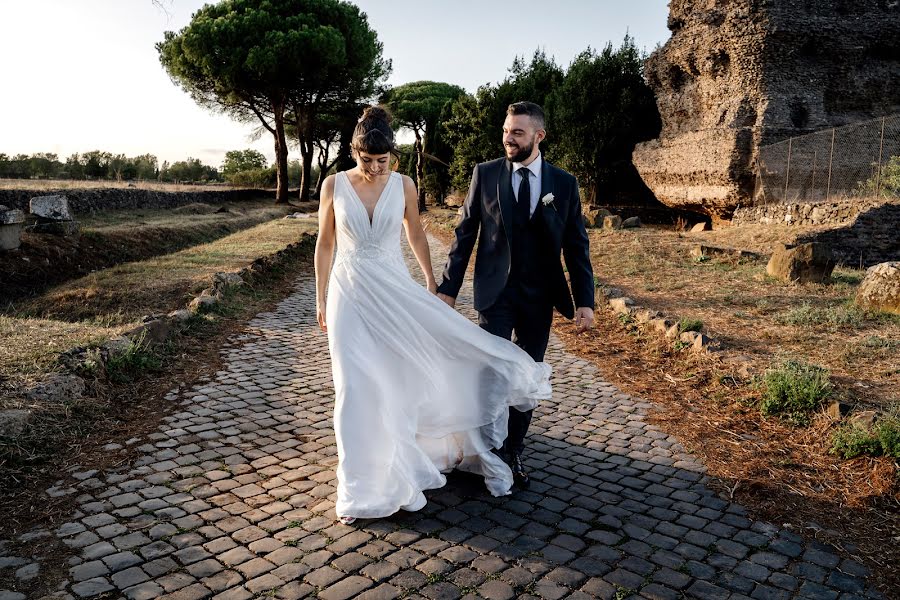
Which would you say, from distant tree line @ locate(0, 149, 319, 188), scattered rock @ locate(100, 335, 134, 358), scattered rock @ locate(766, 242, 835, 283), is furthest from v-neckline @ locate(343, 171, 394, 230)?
distant tree line @ locate(0, 149, 319, 188)

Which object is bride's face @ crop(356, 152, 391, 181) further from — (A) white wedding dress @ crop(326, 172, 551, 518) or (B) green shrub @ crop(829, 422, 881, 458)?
(B) green shrub @ crop(829, 422, 881, 458)

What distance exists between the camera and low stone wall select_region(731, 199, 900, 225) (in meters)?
15.4

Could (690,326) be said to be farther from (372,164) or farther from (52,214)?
(52,214)

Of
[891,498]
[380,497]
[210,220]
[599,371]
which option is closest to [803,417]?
[891,498]

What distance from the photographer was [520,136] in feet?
13.3

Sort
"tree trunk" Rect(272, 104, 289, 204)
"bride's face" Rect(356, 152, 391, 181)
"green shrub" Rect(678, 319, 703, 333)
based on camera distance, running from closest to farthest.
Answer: "bride's face" Rect(356, 152, 391, 181), "green shrub" Rect(678, 319, 703, 333), "tree trunk" Rect(272, 104, 289, 204)

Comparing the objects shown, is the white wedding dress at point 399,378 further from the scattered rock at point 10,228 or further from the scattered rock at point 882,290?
the scattered rock at point 10,228

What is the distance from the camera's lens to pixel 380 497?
12.5 ft

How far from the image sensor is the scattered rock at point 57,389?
5047mm

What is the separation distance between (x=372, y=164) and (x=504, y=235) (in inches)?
37.2

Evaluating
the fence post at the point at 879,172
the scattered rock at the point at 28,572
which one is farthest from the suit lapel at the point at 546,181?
the fence post at the point at 879,172

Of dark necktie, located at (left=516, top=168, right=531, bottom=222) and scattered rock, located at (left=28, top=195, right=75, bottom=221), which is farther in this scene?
scattered rock, located at (left=28, top=195, right=75, bottom=221)

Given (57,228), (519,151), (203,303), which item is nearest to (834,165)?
(203,303)

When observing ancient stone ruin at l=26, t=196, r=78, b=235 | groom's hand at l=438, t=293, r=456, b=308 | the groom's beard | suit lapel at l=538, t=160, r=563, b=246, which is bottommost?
groom's hand at l=438, t=293, r=456, b=308
